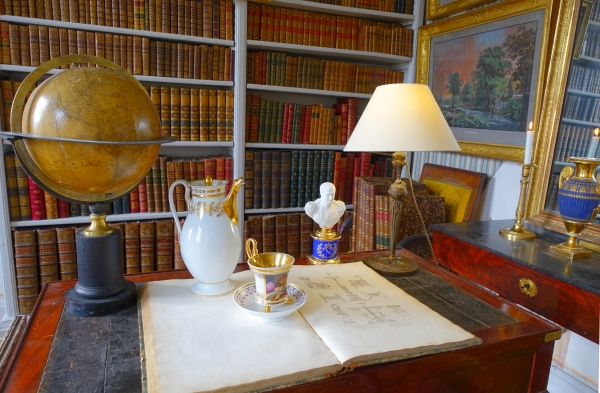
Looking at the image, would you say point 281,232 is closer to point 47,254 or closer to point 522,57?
point 47,254

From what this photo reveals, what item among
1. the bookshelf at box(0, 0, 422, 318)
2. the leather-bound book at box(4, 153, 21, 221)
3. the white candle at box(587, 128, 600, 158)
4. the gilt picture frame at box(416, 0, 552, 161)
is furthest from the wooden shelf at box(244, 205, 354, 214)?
the white candle at box(587, 128, 600, 158)

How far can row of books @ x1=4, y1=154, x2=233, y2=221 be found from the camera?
2229 millimetres

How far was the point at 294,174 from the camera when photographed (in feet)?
8.95

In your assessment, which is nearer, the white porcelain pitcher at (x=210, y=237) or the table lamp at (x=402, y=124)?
the white porcelain pitcher at (x=210, y=237)

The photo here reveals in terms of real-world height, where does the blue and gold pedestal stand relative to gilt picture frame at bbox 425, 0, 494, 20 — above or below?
below

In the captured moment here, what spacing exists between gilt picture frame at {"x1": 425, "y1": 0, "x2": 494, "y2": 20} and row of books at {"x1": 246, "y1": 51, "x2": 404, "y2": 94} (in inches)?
17.4

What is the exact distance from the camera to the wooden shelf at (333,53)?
2.52 m

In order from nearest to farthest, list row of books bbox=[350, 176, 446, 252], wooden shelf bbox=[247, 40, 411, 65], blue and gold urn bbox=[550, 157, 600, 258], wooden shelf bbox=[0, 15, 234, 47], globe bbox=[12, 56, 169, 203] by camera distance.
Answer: globe bbox=[12, 56, 169, 203] < blue and gold urn bbox=[550, 157, 600, 258] < wooden shelf bbox=[0, 15, 234, 47] < row of books bbox=[350, 176, 446, 252] < wooden shelf bbox=[247, 40, 411, 65]

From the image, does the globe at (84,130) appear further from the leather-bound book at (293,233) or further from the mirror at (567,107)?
the leather-bound book at (293,233)

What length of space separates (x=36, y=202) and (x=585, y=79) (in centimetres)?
284

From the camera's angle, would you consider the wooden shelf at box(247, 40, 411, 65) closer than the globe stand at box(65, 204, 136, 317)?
No

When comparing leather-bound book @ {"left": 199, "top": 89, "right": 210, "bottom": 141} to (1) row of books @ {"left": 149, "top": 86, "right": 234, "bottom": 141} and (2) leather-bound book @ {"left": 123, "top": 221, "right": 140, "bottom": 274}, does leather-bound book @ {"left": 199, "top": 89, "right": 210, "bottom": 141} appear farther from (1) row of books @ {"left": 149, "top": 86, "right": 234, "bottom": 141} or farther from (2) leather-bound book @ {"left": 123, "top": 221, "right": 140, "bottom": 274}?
(2) leather-bound book @ {"left": 123, "top": 221, "right": 140, "bottom": 274}

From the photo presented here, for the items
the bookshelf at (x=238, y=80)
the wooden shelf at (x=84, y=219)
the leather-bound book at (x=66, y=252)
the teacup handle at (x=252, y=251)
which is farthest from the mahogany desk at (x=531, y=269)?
the leather-bound book at (x=66, y=252)

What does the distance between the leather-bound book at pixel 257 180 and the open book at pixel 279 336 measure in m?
1.52
